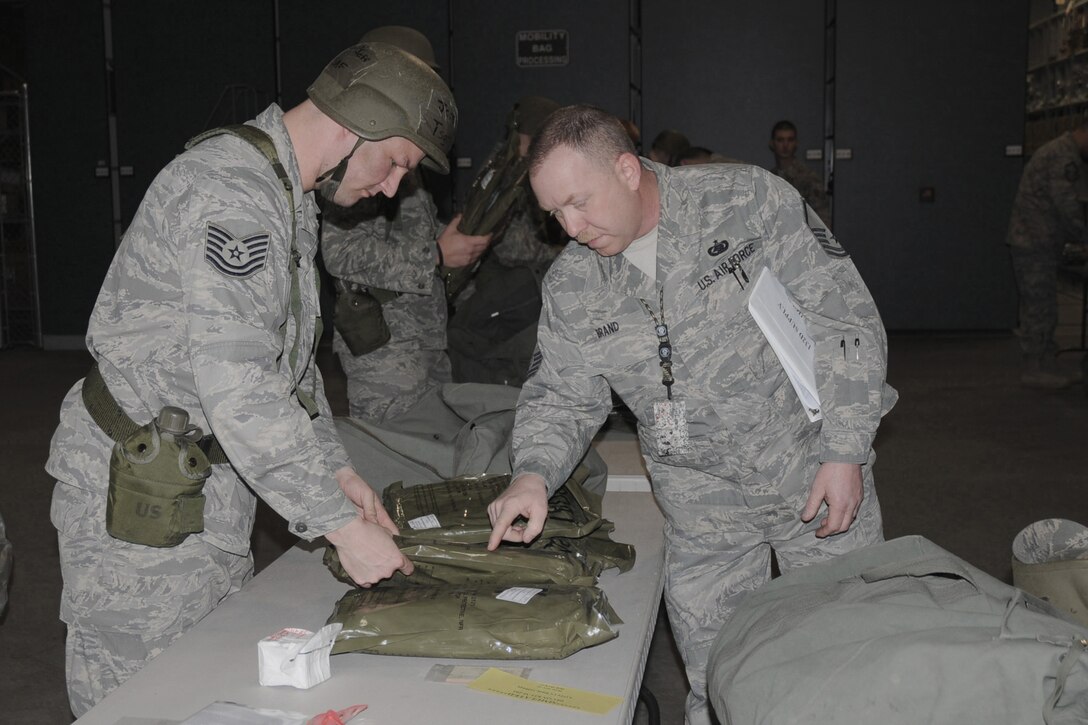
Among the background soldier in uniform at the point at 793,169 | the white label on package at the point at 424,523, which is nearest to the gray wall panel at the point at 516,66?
the background soldier in uniform at the point at 793,169

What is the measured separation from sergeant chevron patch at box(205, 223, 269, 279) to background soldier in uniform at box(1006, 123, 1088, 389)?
21.0ft

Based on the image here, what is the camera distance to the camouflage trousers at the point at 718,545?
1.99 meters

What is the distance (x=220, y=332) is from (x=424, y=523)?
1.81ft

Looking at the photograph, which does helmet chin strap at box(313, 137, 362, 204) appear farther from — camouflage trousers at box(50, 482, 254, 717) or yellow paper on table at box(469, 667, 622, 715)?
yellow paper on table at box(469, 667, 622, 715)

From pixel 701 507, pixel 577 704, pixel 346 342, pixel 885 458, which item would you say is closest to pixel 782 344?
pixel 701 507

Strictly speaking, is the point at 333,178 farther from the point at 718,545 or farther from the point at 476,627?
the point at 718,545

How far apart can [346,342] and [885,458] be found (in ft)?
10.1

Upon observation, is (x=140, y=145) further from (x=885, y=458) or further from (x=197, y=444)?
(x=197, y=444)

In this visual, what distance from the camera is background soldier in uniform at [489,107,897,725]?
1867 mm

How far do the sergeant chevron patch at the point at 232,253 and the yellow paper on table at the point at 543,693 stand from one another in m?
0.65

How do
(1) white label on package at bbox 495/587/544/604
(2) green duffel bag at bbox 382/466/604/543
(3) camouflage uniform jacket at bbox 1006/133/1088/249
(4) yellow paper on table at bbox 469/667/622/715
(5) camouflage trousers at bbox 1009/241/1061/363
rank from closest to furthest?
(4) yellow paper on table at bbox 469/667/622/715
(1) white label on package at bbox 495/587/544/604
(2) green duffel bag at bbox 382/466/604/543
(3) camouflage uniform jacket at bbox 1006/133/1088/249
(5) camouflage trousers at bbox 1009/241/1061/363

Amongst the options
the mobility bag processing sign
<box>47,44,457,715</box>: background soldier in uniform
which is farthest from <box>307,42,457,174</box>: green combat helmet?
the mobility bag processing sign

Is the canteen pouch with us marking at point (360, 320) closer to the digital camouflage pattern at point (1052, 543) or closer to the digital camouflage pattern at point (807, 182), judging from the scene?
the digital camouflage pattern at point (1052, 543)

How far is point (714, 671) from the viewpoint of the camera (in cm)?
140
